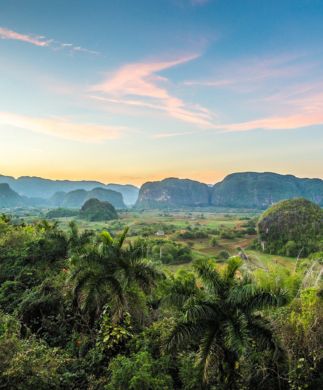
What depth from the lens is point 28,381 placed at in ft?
29.3

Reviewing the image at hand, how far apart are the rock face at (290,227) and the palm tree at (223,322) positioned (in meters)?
52.7

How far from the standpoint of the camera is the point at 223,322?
29.8 ft

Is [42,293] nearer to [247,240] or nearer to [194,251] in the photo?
[194,251]

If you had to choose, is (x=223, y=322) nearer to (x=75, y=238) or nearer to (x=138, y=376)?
(x=138, y=376)

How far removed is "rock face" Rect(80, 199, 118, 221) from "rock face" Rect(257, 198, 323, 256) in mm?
80044

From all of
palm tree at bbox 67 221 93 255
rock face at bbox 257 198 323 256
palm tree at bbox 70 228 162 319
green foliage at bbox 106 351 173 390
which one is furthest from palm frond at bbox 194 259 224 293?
rock face at bbox 257 198 323 256

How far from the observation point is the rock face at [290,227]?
59.3 m

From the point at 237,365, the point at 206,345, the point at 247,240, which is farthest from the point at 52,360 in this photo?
the point at 247,240

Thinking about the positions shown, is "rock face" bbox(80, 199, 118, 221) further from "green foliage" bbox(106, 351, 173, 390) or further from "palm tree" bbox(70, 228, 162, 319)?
"green foliage" bbox(106, 351, 173, 390)

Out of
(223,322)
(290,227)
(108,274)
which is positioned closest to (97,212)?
(290,227)

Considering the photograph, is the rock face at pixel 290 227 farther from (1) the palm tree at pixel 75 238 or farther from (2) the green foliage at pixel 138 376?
(2) the green foliage at pixel 138 376

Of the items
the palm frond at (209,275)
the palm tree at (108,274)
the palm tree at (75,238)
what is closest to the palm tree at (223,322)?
the palm frond at (209,275)

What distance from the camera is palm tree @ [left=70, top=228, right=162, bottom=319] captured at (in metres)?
13.5

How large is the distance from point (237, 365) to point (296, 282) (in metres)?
8.75
